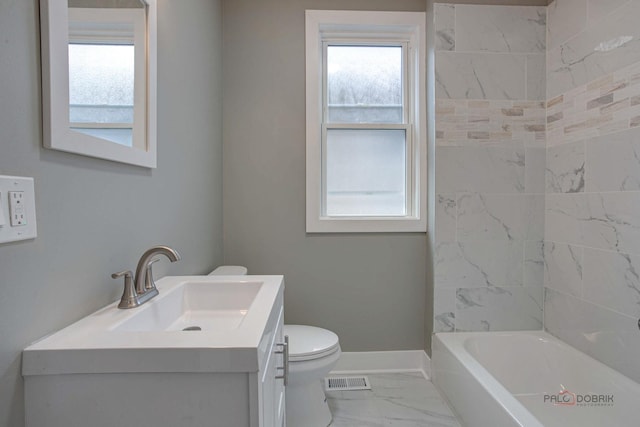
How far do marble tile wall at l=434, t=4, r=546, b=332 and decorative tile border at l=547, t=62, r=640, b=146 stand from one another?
118 millimetres

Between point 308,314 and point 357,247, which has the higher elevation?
point 357,247

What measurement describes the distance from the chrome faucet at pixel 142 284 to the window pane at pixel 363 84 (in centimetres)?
160

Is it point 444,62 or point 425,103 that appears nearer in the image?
point 444,62

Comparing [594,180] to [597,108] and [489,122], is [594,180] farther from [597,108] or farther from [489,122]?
[489,122]

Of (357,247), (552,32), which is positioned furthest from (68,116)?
(552,32)

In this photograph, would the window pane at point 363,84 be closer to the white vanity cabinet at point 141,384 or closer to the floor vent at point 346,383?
the floor vent at point 346,383

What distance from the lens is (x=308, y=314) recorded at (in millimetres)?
2285

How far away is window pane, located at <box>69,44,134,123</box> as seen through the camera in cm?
85

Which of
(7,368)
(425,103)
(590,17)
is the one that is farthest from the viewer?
(425,103)

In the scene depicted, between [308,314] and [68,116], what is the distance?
1805 mm

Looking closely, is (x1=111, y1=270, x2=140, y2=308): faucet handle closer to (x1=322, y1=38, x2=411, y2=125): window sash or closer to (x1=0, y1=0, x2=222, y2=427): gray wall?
(x1=0, y1=0, x2=222, y2=427): gray wall

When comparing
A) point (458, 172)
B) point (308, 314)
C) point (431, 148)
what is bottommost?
point (308, 314)

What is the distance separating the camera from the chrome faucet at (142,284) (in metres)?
0.99

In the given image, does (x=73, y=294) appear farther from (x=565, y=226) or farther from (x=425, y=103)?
(x=565, y=226)
